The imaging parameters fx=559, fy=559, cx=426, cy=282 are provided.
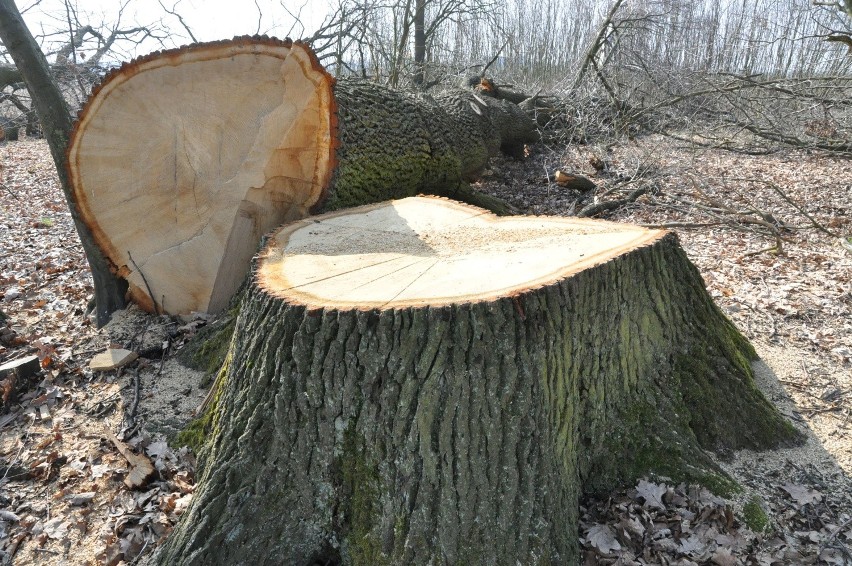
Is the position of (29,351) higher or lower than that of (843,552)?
higher

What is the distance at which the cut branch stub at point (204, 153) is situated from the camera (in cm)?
327

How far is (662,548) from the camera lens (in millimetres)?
2010

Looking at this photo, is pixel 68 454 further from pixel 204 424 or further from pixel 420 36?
pixel 420 36

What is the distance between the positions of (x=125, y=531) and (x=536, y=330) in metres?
1.81

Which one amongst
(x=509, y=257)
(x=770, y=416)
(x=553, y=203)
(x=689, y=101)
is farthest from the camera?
(x=689, y=101)

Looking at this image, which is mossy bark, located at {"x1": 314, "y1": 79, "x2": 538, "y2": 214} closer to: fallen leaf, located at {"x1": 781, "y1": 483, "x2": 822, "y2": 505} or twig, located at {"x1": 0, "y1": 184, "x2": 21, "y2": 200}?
fallen leaf, located at {"x1": 781, "y1": 483, "x2": 822, "y2": 505}

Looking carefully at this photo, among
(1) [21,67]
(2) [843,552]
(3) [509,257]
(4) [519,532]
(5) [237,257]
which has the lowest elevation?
(2) [843,552]

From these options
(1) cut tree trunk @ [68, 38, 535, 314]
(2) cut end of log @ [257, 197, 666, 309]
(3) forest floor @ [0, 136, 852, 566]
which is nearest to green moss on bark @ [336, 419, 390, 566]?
(2) cut end of log @ [257, 197, 666, 309]

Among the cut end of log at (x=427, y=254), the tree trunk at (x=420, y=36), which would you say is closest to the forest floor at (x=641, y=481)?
the cut end of log at (x=427, y=254)

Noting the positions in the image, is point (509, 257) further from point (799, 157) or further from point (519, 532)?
point (799, 157)

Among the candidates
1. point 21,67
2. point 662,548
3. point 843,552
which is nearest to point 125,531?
point 662,548

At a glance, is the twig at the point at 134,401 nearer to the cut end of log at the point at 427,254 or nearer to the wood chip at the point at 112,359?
the wood chip at the point at 112,359

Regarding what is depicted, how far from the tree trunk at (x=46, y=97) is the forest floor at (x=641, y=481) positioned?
542 millimetres

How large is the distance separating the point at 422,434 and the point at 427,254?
31.4 inches
